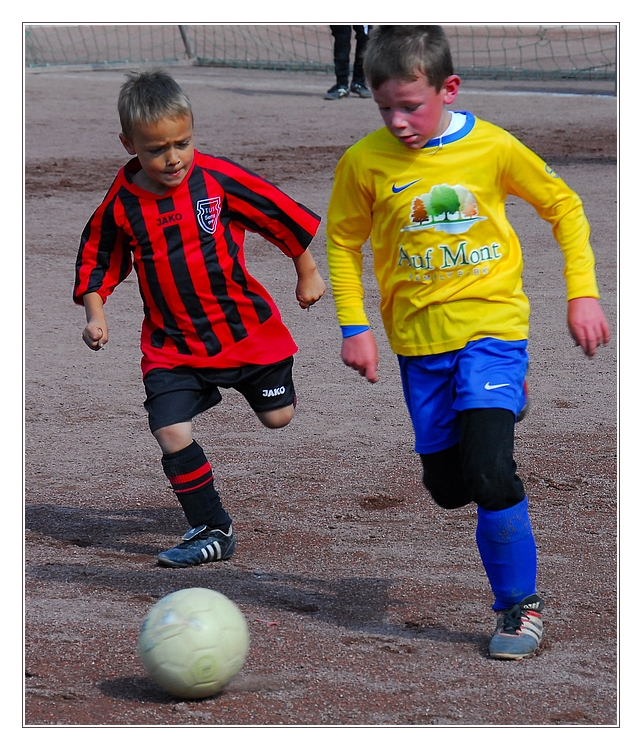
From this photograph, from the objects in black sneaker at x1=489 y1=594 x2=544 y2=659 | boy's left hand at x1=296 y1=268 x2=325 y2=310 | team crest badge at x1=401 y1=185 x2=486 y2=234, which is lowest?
black sneaker at x1=489 y1=594 x2=544 y2=659

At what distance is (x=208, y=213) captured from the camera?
13.9ft

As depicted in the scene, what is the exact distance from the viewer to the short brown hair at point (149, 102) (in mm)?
3961

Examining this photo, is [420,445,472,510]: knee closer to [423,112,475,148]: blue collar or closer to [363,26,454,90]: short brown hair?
[423,112,475,148]: blue collar

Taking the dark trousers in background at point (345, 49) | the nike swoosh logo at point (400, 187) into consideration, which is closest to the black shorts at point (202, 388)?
the nike swoosh logo at point (400, 187)

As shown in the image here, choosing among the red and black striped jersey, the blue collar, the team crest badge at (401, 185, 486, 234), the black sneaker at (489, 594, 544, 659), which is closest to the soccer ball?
the black sneaker at (489, 594, 544, 659)

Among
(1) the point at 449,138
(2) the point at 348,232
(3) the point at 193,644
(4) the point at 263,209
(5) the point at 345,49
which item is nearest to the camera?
(3) the point at 193,644

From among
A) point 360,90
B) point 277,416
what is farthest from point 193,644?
point 360,90

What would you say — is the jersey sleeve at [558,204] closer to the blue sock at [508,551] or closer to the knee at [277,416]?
the blue sock at [508,551]

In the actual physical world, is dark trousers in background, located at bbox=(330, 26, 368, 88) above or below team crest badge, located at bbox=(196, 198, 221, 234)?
below

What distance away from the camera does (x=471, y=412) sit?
3.40 metres

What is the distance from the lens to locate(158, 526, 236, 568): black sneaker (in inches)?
169

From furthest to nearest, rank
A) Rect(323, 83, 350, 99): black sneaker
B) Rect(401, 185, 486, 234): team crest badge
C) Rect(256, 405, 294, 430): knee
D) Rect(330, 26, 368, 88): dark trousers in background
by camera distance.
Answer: Rect(323, 83, 350, 99): black sneaker
Rect(330, 26, 368, 88): dark trousers in background
Rect(256, 405, 294, 430): knee
Rect(401, 185, 486, 234): team crest badge

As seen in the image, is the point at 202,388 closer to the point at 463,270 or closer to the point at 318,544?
the point at 318,544

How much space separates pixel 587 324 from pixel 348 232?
2.67ft
